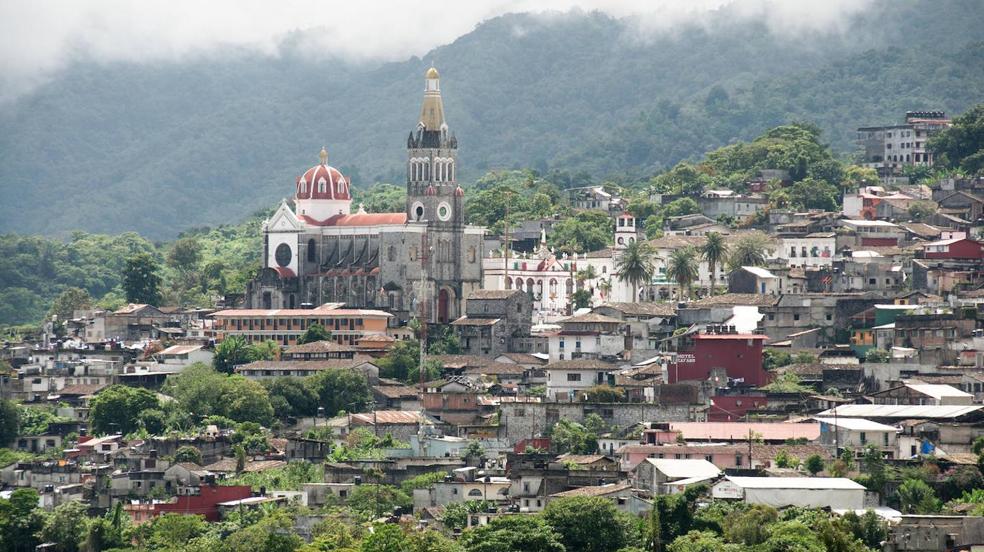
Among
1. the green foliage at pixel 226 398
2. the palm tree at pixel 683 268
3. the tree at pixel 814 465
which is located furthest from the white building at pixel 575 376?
→ the tree at pixel 814 465

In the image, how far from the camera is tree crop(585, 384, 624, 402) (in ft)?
318

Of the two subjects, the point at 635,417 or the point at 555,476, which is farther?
the point at 635,417

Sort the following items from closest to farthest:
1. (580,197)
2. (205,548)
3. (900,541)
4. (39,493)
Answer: (900,541), (205,548), (39,493), (580,197)

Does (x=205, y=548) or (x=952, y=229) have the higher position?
(x=952, y=229)

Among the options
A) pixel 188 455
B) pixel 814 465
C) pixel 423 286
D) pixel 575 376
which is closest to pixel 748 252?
pixel 423 286

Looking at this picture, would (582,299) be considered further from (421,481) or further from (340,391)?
(421,481)

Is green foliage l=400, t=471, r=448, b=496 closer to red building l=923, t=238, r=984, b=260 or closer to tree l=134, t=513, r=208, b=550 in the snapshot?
tree l=134, t=513, r=208, b=550

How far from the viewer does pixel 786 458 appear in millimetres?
84688

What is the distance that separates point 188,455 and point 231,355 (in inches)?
774

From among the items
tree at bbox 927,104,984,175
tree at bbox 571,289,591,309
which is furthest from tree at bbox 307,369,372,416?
tree at bbox 927,104,984,175

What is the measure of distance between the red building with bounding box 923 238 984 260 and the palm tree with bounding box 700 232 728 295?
32.4ft

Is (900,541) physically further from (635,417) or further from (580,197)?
(580,197)

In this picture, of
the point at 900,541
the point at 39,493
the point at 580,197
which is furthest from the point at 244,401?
the point at 580,197

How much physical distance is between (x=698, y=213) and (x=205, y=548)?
67562 millimetres
